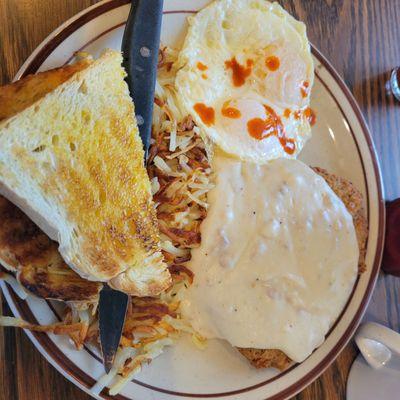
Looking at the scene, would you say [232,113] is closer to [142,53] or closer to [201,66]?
[201,66]

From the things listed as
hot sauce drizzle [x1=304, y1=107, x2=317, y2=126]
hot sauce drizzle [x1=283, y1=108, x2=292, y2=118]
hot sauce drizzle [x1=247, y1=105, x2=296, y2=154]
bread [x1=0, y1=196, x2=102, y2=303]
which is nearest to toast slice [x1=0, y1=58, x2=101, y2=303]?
bread [x1=0, y1=196, x2=102, y2=303]

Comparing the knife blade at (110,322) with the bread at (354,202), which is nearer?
the knife blade at (110,322)

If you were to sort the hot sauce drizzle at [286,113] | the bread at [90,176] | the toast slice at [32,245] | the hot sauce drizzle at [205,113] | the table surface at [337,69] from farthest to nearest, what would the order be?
the hot sauce drizzle at [286,113]
the hot sauce drizzle at [205,113]
the table surface at [337,69]
the toast slice at [32,245]
the bread at [90,176]

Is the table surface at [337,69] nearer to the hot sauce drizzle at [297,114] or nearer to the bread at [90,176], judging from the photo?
the hot sauce drizzle at [297,114]

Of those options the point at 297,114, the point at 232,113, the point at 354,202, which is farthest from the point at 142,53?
the point at 354,202

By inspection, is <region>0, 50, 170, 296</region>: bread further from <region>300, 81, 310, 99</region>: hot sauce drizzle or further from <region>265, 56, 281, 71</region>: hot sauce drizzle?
<region>300, 81, 310, 99</region>: hot sauce drizzle

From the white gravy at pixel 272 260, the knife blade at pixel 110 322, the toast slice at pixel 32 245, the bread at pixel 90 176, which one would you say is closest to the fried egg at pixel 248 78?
the white gravy at pixel 272 260
